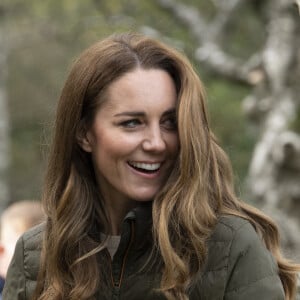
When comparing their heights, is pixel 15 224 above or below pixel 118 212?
below

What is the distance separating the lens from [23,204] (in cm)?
571

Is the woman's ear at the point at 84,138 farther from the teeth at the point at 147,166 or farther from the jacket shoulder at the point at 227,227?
the jacket shoulder at the point at 227,227

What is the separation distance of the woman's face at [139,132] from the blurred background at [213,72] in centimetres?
46

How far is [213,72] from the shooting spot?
12.2 m

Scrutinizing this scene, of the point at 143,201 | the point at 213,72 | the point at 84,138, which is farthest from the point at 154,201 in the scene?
the point at 213,72

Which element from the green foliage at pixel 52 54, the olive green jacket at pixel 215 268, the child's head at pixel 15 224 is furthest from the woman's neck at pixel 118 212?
the green foliage at pixel 52 54

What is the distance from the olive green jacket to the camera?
3.05 meters

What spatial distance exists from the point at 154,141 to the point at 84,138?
A: 340mm

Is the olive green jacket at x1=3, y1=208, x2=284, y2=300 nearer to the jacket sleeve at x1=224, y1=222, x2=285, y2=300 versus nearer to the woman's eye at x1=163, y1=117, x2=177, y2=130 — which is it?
the jacket sleeve at x1=224, y1=222, x2=285, y2=300

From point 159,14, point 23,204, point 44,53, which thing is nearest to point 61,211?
point 23,204

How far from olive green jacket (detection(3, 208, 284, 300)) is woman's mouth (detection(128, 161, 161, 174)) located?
13 cm

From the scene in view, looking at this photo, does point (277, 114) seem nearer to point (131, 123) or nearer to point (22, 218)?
point (22, 218)

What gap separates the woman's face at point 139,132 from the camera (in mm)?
3121

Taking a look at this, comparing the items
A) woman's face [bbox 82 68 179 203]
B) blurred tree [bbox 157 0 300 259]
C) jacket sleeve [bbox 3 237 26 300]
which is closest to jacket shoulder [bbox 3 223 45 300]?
jacket sleeve [bbox 3 237 26 300]
